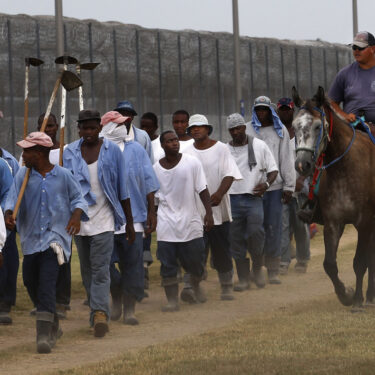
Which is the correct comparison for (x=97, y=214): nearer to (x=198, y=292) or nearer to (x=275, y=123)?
(x=198, y=292)

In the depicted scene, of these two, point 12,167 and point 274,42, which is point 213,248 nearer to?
point 12,167

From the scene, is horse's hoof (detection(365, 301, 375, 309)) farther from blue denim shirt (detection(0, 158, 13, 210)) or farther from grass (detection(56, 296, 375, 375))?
blue denim shirt (detection(0, 158, 13, 210))

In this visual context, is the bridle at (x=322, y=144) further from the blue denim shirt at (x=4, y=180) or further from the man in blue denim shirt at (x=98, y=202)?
the blue denim shirt at (x=4, y=180)

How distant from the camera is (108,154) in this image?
1051cm

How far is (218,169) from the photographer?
12758 mm

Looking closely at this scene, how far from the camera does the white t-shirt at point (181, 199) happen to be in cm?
1188

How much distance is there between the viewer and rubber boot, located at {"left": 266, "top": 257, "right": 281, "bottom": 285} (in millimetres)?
14047

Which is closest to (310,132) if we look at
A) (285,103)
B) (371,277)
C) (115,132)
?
(371,277)

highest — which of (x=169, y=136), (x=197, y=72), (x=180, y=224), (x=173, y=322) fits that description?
(x=197, y=72)

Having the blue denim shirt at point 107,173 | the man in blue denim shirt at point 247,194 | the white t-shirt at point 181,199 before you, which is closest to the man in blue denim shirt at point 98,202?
the blue denim shirt at point 107,173

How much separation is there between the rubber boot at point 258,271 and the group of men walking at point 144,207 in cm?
1

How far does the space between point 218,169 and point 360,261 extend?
203cm

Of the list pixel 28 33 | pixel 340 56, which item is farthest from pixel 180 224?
pixel 340 56

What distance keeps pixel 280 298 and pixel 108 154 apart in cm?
311
